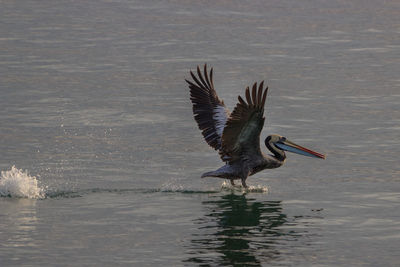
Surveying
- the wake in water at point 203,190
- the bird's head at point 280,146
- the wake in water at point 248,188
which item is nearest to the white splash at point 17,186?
the wake in water at point 203,190

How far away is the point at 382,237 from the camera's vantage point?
14.0 metres

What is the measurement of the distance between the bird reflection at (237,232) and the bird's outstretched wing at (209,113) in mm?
1168

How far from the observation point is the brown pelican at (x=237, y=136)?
15430 millimetres

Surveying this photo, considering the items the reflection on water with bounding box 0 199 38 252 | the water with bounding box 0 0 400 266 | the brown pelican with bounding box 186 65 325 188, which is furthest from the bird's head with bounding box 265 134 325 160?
the reflection on water with bounding box 0 199 38 252

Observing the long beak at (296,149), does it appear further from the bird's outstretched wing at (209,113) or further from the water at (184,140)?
the bird's outstretched wing at (209,113)

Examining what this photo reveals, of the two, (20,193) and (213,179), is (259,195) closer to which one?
(213,179)

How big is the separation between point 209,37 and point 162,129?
11903mm

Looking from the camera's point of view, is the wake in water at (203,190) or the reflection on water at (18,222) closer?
the reflection on water at (18,222)

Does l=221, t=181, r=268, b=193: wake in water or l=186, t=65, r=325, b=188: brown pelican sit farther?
l=221, t=181, r=268, b=193: wake in water

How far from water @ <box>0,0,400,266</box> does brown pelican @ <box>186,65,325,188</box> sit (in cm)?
38

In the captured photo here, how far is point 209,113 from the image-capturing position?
17.6 meters

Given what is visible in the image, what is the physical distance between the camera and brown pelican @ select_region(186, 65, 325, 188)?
1543cm

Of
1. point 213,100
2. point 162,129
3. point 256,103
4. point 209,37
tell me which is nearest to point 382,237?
point 256,103

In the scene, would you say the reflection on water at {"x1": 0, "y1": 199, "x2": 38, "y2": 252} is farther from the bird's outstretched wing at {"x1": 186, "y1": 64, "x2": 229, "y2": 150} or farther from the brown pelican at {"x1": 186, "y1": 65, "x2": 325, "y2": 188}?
the bird's outstretched wing at {"x1": 186, "y1": 64, "x2": 229, "y2": 150}
